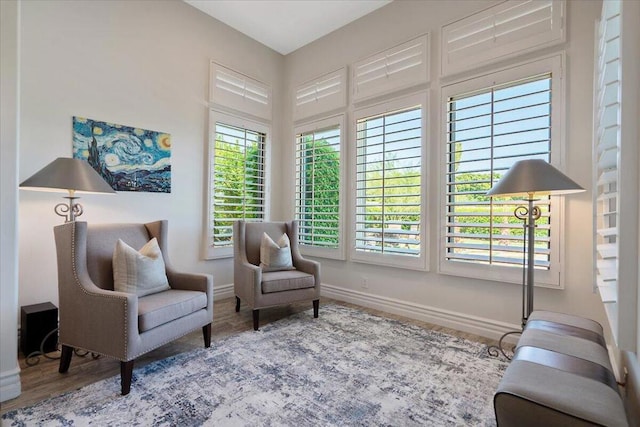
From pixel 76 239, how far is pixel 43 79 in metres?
1.65

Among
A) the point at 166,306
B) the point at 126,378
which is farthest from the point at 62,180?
the point at 126,378

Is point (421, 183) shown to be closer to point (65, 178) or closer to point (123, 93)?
point (65, 178)

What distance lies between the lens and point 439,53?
3.16m

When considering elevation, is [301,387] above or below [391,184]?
below

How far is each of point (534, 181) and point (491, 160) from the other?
0.77 metres

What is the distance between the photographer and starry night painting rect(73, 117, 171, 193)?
290cm

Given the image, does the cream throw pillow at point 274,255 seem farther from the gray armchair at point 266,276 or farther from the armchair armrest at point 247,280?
the armchair armrest at point 247,280

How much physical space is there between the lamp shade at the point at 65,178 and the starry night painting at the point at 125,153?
718mm

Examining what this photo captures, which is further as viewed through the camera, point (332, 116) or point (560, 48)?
point (332, 116)

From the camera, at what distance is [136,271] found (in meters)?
2.25

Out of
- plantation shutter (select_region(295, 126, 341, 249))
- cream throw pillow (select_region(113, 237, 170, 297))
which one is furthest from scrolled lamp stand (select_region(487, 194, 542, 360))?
cream throw pillow (select_region(113, 237, 170, 297))

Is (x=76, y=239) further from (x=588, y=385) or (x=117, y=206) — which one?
(x=588, y=385)

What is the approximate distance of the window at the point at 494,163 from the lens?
8.43 feet

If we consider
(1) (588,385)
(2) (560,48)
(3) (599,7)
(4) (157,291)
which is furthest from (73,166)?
(3) (599,7)
